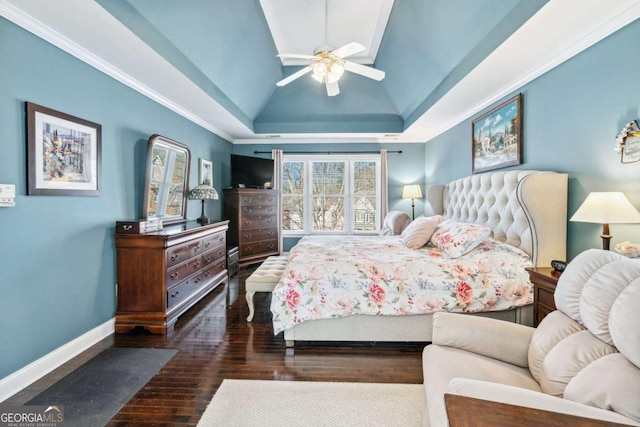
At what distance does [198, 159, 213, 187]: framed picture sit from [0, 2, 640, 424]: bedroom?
1430mm

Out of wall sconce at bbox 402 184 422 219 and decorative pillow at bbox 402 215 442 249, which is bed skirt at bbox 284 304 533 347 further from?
wall sconce at bbox 402 184 422 219

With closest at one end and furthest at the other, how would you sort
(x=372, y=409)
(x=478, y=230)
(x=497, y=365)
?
(x=497, y=365)
(x=372, y=409)
(x=478, y=230)

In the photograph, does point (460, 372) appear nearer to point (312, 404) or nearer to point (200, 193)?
point (312, 404)

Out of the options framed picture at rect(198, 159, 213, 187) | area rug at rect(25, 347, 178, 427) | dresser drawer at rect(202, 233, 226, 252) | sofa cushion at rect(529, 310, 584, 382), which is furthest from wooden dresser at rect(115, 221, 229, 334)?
sofa cushion at rect(529, 310, 584, 382)

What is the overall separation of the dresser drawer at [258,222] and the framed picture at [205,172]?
35.6 inches

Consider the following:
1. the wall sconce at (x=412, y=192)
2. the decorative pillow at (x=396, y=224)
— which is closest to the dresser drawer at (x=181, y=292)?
the decorative pillow at (x=396, y=224)

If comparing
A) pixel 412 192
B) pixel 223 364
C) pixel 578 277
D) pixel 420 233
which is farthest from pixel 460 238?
pixel 412 192

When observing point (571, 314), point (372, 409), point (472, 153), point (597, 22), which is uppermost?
point (597, 22)

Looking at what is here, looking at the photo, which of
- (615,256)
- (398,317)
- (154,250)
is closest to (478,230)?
(398,317)

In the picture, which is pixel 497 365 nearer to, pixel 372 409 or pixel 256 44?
pixel 372 409

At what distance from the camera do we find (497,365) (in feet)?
4.94

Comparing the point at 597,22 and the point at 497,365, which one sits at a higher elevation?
the point at 597,22

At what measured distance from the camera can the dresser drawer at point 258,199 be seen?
5.28 m

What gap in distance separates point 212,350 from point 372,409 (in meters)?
1.46
